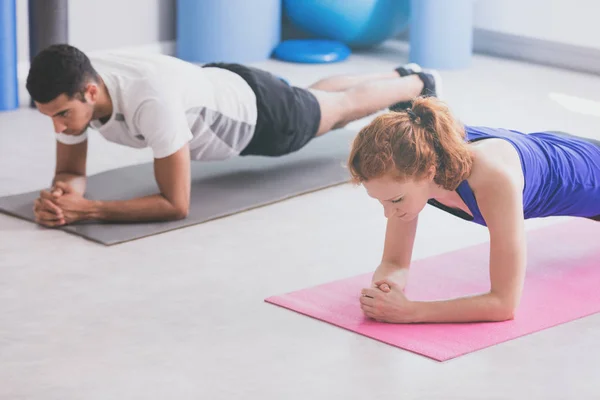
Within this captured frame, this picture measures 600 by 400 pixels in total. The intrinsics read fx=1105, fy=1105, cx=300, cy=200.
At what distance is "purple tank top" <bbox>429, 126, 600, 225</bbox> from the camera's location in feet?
9.71

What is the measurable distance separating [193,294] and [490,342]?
88 centimetres

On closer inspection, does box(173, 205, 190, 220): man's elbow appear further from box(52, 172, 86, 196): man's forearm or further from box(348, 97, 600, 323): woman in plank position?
box(348, 97, 600, 323): woman in plank position

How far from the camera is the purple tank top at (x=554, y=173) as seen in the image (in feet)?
9.71

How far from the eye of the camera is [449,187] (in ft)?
9.00

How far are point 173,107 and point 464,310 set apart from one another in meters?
1.27

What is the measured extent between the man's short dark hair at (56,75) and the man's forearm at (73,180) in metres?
0.51

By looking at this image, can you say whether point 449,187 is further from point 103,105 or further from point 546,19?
point 546,19

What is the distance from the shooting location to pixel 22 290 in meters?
3.19

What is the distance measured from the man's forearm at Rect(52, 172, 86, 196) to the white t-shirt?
0.13 metres

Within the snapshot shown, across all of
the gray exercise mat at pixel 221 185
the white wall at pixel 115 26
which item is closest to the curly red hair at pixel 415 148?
the gray exercise mat at pixel 221 185

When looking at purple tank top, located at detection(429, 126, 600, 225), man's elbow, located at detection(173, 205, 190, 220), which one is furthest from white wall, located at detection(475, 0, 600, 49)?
man's elbow, located at detection(173, 205, 190, 220)

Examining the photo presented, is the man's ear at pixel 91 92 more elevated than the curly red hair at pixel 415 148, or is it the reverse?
the curly red hair at pixel 415 148

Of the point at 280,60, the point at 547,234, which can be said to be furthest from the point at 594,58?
the point at 547,234

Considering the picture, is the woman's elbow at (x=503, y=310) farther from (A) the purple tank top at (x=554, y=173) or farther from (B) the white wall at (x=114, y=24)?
(B) the white wall at (x=114, y=24)
